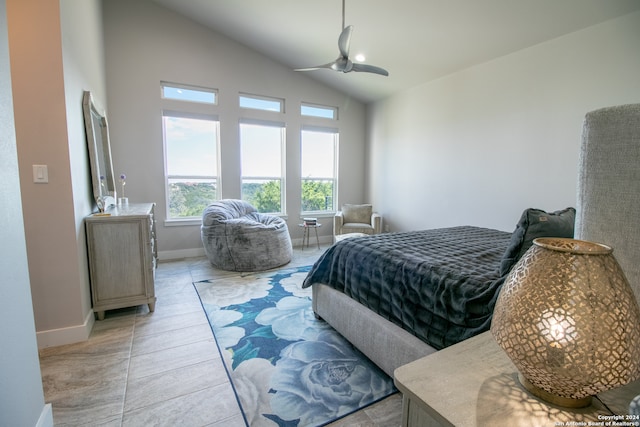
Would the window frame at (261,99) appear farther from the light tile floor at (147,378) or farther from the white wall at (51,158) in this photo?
the light tile floor at (147,378)

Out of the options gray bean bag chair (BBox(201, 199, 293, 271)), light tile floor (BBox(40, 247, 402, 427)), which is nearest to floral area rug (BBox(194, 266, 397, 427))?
light tile floor (BBox(40, 247, 402, 427))

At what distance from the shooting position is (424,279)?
1718mm

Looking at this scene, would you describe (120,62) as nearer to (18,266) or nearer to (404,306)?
(18,266)

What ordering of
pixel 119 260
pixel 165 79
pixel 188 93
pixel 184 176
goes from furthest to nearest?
pixel 184 176, pixel 188 93, pixel 165 79, pixel 119 260

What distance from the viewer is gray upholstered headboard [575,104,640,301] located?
75 cm

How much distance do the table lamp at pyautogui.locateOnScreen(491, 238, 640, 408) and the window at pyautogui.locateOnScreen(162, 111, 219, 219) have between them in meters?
A: 4.86

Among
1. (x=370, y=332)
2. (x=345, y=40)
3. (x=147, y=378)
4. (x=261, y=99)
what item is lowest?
(x=147, y=378)

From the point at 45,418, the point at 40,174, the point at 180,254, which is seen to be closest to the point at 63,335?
the point at 45,418

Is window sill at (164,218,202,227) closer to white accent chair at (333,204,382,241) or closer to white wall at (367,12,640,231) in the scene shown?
white accent chair at (333,204,382,241)

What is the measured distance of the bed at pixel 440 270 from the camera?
2.55 ft

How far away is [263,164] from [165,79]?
1908mm

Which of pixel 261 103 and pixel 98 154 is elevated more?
pixel 261 103

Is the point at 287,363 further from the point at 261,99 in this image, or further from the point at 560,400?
the point at 261,99

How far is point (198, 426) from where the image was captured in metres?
1.53
